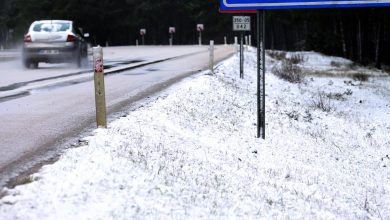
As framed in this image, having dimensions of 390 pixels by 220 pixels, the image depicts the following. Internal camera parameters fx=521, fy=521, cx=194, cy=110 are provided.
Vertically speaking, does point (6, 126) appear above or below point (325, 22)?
below

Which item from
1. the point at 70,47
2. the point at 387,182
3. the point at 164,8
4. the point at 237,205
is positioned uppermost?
the point at 164,8

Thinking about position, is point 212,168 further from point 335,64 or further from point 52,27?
point 335,64

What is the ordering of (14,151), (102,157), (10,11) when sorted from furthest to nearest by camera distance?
(10,11), (14,151), (102,157)

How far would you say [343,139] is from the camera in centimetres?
1038

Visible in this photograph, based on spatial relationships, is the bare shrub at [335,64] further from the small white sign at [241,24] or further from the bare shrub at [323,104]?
the small white sign at [241,24]

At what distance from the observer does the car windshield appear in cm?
1883

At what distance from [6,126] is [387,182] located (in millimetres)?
5530

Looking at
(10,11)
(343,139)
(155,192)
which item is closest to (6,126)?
(155,192)

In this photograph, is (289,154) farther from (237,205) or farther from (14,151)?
(14,151)

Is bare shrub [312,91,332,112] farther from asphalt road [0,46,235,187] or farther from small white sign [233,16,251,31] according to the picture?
asphalt road [0,46,235,187]

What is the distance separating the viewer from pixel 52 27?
18.9 m

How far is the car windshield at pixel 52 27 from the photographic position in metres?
18.8

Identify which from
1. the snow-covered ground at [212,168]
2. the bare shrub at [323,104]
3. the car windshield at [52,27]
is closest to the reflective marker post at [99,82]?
the snow-covered ground at [212,168]

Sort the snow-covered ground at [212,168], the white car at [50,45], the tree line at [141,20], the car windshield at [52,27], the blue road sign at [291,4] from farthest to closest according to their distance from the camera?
the tree line at [141,20] < the car windshield at [52,27] < the white car at [50,45] < the blue road sign at [291,4] < the snow-covered ground at [212,168]
